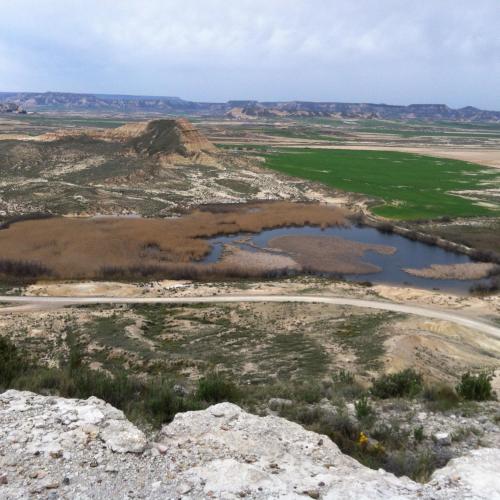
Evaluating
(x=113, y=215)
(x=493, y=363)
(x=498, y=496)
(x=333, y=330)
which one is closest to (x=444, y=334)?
(x=493, y=363)

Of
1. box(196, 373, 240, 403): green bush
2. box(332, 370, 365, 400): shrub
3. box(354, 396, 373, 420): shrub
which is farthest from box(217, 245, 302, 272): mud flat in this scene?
box(354, 396, 373, 420): shrub

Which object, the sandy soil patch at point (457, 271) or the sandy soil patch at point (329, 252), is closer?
the sandy soil patch at point (457, 271)

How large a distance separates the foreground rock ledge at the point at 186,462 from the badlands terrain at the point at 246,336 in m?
0.04

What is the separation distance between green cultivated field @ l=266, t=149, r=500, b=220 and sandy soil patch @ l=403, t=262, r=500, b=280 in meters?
18.6

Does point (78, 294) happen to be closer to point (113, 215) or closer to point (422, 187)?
point (113, 215)

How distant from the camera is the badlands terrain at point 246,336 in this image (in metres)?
9.85

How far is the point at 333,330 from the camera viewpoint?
26.3m

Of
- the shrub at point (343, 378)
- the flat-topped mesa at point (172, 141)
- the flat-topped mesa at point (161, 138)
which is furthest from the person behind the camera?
the flat-topped mesa at point (161, 138)

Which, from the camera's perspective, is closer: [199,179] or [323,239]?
[323,239]

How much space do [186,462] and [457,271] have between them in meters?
36.7

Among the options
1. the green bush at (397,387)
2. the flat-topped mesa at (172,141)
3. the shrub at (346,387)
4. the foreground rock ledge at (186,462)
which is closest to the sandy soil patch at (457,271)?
the shrub at (346,387)

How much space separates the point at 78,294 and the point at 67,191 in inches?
1607

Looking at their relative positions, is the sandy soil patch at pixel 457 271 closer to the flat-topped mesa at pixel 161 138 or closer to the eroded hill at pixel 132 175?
the eroded hill at pixel 132 175

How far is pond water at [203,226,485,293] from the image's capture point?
1540 inches
